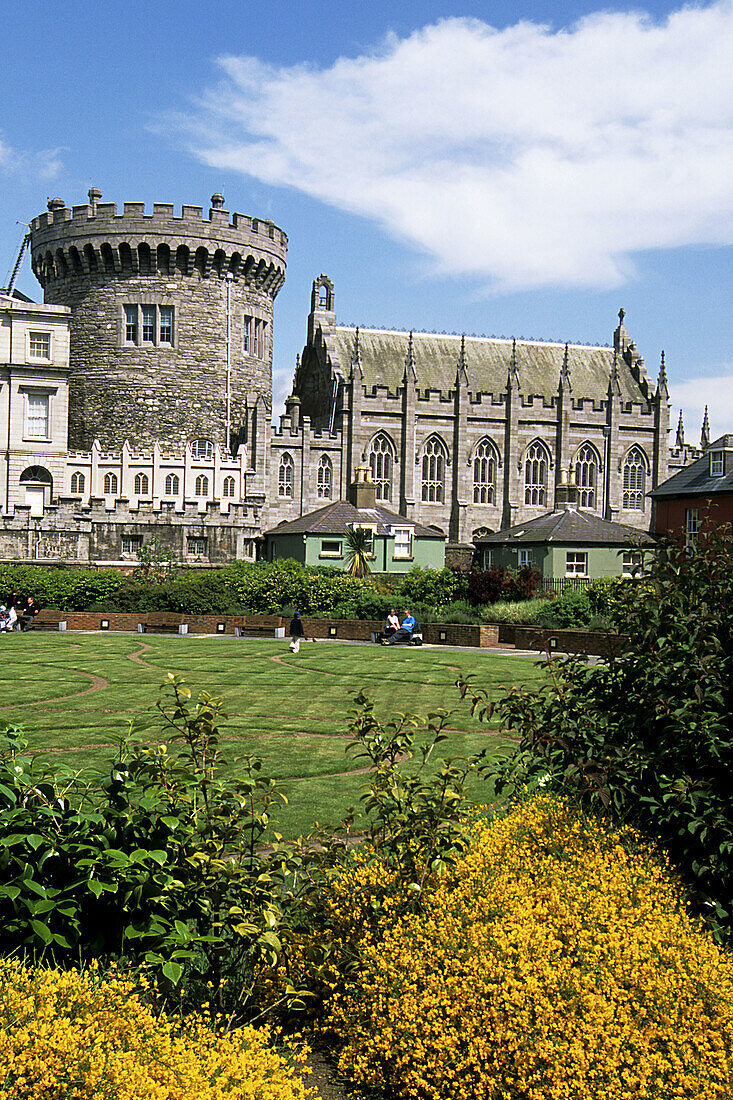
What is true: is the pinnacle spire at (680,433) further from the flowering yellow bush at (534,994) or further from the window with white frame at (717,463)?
the flowering yellow bush at (534,994)

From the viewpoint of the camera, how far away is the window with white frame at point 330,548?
47.9 meters

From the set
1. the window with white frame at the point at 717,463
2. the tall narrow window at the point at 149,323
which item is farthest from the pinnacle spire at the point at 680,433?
the tall narrow window at the point at 149,323

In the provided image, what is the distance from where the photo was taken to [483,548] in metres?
49.4

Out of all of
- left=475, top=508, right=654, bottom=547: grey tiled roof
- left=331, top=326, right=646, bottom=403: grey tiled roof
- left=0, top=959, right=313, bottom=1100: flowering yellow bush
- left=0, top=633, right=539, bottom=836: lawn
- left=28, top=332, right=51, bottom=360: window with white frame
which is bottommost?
left=0, top=633, right=539, bottom=836: lawn

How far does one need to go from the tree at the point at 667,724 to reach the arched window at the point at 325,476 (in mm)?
51709

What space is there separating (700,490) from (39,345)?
124ft

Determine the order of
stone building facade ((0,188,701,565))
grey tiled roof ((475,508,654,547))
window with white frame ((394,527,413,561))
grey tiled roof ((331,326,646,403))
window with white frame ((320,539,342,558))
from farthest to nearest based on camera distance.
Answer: grey tiled roof ((331,326,646,403)) < stone building facade ((0,188,701,565)) < window with white frame ((394,527,413,561)) < window with white frame ((320,539,342,558)) < grey tiled roof ((475,508,654,547))

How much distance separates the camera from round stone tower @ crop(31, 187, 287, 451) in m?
60.0

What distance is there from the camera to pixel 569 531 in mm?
44000

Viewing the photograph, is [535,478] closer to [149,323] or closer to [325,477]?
[325,477]

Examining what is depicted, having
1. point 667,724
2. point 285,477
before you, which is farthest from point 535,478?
point 667,724

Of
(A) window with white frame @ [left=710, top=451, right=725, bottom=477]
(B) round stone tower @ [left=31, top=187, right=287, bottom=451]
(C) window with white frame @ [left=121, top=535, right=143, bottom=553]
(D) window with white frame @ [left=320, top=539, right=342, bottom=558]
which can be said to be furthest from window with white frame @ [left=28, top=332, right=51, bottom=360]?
(A) window with white frame @ [left=710, top=451, right=725, bottom=477]

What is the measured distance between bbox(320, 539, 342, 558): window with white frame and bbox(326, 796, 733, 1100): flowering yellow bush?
136ft

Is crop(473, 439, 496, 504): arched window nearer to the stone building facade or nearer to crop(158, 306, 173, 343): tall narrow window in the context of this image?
the stone building facade
